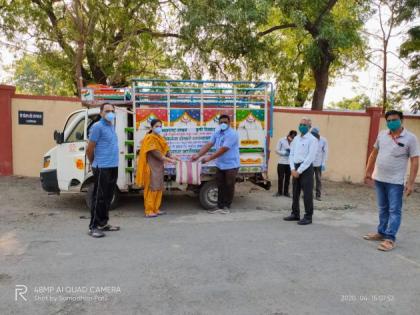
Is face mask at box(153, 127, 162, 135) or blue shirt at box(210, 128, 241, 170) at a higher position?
face mask at box(153, 127, 162, 135)

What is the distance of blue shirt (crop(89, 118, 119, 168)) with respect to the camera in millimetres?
5336

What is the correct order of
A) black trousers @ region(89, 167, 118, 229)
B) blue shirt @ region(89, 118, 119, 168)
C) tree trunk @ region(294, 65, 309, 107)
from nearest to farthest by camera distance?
blue shirt @ region(89, 118, 119, 168) → black trousers @ region(89, 167, 118, 229) → tree trunk @ region(294, 65, 309, 107)

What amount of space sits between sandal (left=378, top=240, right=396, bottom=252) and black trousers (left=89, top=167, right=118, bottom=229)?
373 cm

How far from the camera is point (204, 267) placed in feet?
14.5

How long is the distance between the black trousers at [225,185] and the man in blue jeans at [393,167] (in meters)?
2.43

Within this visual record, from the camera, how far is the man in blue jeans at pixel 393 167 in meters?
5.06

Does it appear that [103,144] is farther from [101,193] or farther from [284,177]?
[284,177]

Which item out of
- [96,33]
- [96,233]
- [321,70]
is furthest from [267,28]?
[96,233]

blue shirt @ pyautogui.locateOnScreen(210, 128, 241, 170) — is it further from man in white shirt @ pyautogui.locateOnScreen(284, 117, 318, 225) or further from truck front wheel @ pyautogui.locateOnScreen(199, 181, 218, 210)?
man in white shirt @ pyautogui.locateOnScreen(284, 117, 318, 225)

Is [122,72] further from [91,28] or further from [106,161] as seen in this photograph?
[106,161]

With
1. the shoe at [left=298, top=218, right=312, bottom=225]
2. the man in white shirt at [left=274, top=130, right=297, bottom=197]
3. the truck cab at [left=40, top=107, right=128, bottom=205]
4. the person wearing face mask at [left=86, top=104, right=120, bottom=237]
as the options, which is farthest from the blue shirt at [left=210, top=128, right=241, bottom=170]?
the man in white shirt at [left=274, top=130, right=297, bottom=197]

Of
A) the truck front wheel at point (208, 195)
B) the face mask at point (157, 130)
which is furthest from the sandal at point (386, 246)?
the face mask at point (157, 130)

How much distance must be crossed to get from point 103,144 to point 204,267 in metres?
2.20

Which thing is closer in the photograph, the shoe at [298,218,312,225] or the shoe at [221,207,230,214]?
the shoe at [298,218,312,225]
